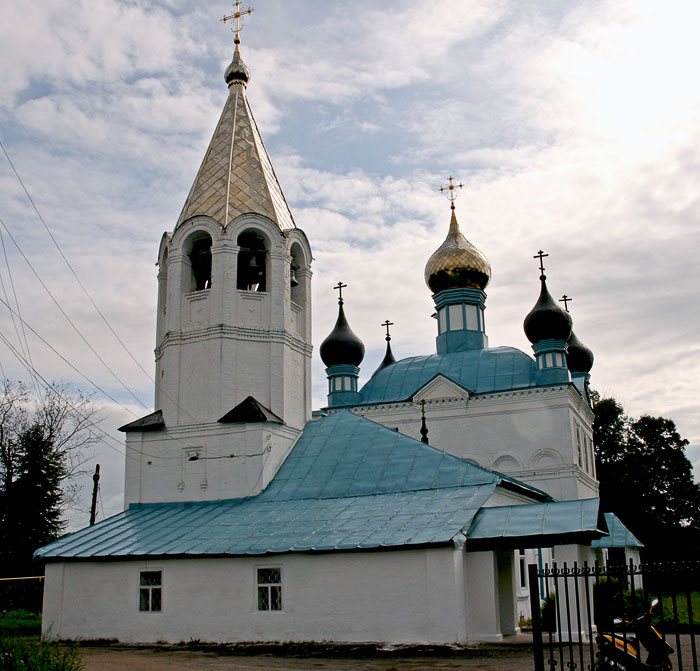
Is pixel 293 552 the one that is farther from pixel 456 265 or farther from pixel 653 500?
pixel 653 500

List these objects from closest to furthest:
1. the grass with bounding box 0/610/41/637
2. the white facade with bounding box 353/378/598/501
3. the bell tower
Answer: the grass with bounding box 0/610/41/637 → the bell tower → the white facade with bounding box 353/378/598/501

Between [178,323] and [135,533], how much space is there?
480 centimetres

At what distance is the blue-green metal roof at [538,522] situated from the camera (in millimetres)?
12078

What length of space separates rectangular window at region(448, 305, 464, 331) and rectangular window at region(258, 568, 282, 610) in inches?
627

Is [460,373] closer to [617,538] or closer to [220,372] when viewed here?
[617,538]

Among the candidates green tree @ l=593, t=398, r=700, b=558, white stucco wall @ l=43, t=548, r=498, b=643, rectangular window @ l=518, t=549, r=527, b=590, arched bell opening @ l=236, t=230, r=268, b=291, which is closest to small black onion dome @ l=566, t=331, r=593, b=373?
green tree @ l=593, t=398, r=700, b=558

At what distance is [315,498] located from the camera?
15.2 meters

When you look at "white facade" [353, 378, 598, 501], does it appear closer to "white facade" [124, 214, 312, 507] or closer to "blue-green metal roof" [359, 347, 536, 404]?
"blue-green metal roof" [359, 347, 536, 404]

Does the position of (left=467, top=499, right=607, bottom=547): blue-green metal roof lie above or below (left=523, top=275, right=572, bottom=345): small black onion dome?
below

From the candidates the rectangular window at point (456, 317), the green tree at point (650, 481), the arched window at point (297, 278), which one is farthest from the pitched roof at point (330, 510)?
the green tree at point (650, 481)

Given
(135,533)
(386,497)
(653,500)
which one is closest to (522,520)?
(386,497)

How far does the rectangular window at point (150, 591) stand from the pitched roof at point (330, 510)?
0.49m

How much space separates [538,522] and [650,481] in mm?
29655

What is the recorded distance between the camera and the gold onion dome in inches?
1107
